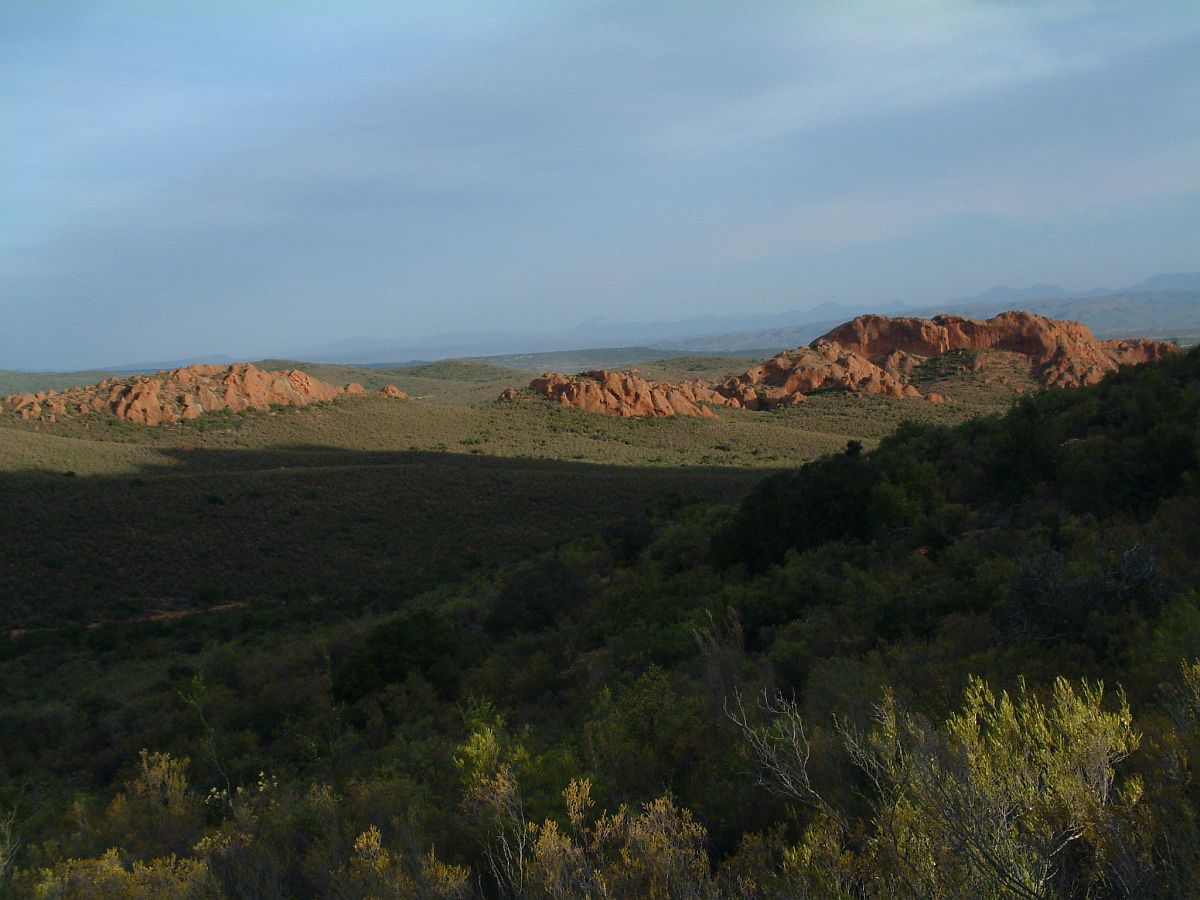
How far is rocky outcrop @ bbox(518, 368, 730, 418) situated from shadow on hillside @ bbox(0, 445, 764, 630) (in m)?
27.7

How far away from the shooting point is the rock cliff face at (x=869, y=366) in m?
69.4

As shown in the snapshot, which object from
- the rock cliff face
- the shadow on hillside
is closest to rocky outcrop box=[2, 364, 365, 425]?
the shadow on hillside

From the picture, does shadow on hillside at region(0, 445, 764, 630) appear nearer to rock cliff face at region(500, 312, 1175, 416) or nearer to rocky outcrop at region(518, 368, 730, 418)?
rocky outcrop at region(518, 368, 730, 418)

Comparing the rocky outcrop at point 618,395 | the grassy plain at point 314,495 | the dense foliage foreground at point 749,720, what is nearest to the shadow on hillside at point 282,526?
the grassy plain at point 314,495

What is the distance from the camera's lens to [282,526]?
29797 millimetres

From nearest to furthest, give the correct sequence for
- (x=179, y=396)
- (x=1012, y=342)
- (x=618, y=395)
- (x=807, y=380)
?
1. (x=179, y=396)
2. (x=618, y=395)
3. (x=807, y=380)
4. (x=1012, y=342)

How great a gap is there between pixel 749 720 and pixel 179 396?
206ft

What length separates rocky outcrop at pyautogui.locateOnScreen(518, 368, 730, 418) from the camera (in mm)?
67812

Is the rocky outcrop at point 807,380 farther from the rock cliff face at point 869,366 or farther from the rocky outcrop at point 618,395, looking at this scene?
the rocky outcrop at point 618,395

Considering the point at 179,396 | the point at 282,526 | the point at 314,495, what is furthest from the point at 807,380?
the point at 282,526

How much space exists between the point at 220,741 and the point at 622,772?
7792 mm

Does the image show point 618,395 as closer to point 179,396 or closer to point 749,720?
point 179,396

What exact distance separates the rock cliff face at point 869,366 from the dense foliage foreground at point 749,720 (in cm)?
5148

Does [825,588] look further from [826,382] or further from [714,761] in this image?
[826,382]
